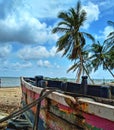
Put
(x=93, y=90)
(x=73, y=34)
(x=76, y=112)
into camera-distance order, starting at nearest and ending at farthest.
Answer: (x=76, y=112)
(x=93, y=90)
(x=73, y=34)

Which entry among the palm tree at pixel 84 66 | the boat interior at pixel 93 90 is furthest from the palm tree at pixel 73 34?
the boat interior at pixel 93 90

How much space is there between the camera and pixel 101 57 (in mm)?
33406

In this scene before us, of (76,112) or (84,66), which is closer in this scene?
(76,112)

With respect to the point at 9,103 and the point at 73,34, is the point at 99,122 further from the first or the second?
the point at 73,34

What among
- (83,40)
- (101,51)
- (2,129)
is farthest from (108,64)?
(2,129)

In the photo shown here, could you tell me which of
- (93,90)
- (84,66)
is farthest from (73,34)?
Answer: (93,90)

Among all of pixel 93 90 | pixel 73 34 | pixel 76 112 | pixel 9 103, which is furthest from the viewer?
pixel 73 34

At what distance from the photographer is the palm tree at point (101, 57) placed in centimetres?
3319

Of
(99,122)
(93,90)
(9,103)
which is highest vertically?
(93,90)

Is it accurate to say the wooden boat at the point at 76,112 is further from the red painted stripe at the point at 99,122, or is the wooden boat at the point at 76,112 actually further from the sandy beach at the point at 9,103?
the sandy beach at the point at 9,103

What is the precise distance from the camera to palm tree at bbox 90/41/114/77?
33.2 metres

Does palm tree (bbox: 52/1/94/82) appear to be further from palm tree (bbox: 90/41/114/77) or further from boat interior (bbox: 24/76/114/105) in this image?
boat interior (bbox: 24/76/114/105)

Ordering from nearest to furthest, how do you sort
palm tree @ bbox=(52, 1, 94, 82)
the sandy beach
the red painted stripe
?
the red painted stripe < the sandy beach < palm tree @ bbox=(52, 1, 94, 82)

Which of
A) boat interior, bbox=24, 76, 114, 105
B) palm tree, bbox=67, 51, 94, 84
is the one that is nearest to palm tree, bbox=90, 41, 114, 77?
palm tree, bbox=67, 51, 94, 84
